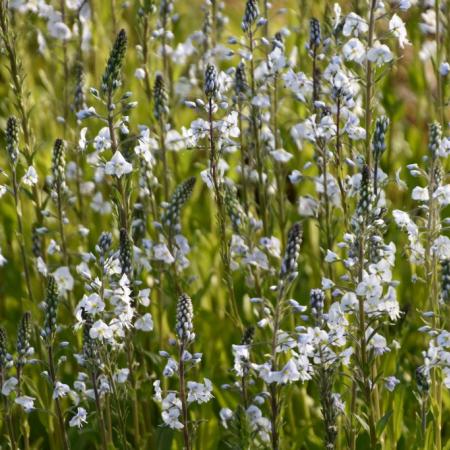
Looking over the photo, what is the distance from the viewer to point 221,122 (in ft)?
15.8

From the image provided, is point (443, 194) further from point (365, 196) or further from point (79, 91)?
point (79, 91)

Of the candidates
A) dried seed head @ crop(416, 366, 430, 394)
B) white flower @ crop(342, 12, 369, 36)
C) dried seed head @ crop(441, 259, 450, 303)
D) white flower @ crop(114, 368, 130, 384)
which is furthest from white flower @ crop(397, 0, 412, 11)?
white flower @ crop(114, 368, 130, 384)

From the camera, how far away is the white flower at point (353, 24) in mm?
4668

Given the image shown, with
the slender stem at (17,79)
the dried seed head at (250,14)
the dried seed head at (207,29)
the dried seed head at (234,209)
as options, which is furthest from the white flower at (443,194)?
the dried seed head at (207,29)

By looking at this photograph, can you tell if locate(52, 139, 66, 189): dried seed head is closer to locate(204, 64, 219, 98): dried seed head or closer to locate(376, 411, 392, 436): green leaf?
locate(204, 64, 219, 98): dried seed head

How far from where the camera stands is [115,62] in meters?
4.42

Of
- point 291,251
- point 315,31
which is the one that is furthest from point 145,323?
point 315,31

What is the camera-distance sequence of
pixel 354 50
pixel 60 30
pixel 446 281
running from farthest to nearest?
pixel 60 30, pixel 354 50, pixel 446 281

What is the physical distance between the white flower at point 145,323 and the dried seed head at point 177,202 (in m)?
0.71

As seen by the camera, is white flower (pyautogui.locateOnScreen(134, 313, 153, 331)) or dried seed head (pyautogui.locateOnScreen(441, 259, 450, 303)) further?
white flower (pyautogui.locateOnScreen(134, 313, 153, 331))

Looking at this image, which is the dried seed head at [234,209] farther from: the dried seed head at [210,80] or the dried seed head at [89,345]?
the dried seed head at [89,345]

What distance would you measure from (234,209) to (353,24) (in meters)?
1.38

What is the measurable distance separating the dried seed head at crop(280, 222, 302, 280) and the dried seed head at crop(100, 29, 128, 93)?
55.6 inches

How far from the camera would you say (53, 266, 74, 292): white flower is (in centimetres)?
543
